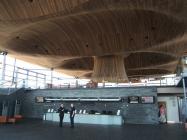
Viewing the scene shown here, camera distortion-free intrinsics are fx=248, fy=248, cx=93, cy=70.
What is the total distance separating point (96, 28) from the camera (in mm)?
19359

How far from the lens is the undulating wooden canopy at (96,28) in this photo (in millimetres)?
12469

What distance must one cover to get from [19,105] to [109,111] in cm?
957

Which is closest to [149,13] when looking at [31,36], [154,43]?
[154,43]

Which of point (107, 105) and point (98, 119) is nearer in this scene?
point (98, 119)

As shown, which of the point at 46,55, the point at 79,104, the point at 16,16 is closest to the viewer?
the point at 16,16

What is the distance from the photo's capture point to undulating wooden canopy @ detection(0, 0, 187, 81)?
12469mm

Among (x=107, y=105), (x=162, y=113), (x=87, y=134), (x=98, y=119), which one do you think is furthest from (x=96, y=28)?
(x=87, y=134)

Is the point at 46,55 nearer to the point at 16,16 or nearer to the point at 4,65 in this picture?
the point at 4,65

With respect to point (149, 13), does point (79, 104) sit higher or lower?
lower

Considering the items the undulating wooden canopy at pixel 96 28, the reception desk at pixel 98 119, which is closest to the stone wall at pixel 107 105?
the reception desk at pixel 98 119

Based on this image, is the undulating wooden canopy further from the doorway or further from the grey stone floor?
the grey stone floor

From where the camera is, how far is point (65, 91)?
2391cm

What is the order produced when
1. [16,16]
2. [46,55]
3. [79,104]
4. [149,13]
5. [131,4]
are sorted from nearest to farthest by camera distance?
[131,4]
[16,16]
[149,13]
[79,104]
[46,55]

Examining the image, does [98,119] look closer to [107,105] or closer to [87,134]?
[107,105]
